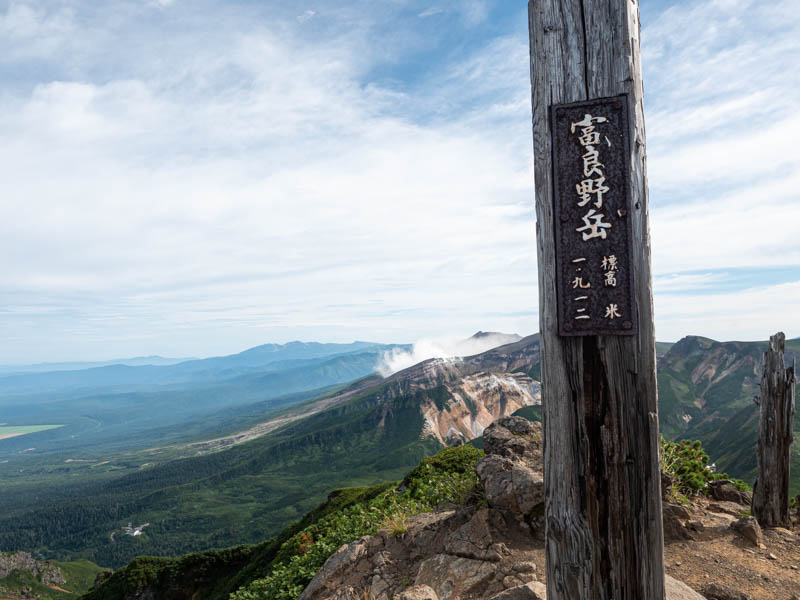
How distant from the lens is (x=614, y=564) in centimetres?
375

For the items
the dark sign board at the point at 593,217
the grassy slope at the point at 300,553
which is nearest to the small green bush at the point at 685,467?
the grassy slope at the point at 300,553

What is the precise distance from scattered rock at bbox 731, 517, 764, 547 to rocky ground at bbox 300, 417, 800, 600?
0.01 metres

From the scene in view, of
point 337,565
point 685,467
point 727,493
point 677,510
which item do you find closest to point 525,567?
point 337,565

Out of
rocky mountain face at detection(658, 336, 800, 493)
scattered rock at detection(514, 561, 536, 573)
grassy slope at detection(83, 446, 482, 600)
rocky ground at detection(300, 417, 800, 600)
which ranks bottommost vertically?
rocky mountain face at detection(658, 336, 800, 493)

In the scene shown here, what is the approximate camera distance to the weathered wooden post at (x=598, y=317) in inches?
147

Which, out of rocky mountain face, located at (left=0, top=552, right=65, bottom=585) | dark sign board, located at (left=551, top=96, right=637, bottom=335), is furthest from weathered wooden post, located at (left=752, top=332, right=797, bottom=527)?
rocky mountain face, located at (left=0, top=552, right=65, bottom=585)

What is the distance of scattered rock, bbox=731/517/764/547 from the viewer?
26.2 ft

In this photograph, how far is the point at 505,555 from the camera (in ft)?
23.7

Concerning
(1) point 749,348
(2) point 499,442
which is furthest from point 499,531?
(1) point 749,348

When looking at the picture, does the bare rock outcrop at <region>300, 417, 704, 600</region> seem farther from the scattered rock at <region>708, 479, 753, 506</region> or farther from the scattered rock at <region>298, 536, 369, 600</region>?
the scattered rock at <region>708, 479, 753, 506</region>

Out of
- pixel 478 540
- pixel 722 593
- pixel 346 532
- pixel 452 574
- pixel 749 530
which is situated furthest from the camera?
pixel 346 532

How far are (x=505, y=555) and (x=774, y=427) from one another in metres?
7.31

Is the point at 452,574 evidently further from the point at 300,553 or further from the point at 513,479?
the point at 300,553

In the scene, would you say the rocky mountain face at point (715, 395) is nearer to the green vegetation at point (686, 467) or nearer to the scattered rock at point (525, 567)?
the green vegetation at point (686, 467)
